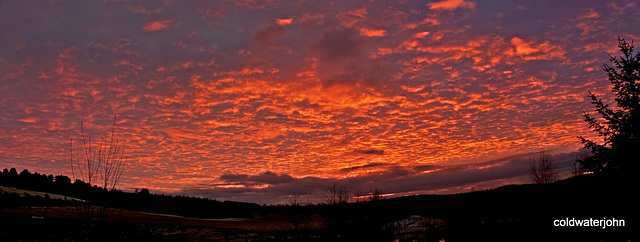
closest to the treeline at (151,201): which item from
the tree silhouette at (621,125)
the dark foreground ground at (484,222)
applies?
the dark foreground ground at (484,222)

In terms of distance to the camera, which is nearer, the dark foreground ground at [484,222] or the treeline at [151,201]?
the dark foreground ground at [484,222]

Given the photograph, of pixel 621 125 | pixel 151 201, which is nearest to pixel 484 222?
pixel 621 125

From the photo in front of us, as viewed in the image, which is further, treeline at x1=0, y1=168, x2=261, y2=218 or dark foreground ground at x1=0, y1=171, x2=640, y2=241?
treeline at x1=0, y1=168, x2=261, y2=218

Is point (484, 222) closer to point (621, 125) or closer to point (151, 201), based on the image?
point (621, 125)

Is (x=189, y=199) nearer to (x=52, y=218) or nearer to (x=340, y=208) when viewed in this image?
(x=52, y=218)

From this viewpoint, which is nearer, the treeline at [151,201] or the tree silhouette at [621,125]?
the tree silhouette at [621,125]

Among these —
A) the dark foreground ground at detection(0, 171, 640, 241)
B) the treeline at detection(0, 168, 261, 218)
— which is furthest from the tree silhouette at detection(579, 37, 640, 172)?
the treeline at detection(0, 168, 261, 218)

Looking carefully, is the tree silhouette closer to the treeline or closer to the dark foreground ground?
the dark foreground ground

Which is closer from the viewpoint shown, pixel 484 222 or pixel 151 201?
pixel 484 222

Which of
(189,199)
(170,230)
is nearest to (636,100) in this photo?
(170,230)

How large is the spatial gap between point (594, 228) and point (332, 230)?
44.8ft

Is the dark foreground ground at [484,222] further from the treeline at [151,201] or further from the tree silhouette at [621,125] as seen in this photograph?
the treeline at [151,201]

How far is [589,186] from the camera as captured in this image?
34.0m

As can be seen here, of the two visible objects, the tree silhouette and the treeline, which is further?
the treeline
